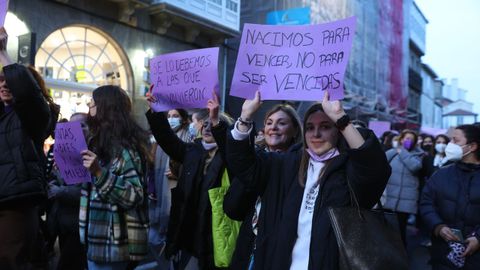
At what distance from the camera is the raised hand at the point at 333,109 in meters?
2.09

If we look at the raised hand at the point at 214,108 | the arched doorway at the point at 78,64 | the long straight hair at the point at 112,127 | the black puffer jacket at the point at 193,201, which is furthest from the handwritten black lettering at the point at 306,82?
the arched doorway at the point at 78,64

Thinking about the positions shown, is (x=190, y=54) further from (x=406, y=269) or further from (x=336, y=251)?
(x=406, y=269)

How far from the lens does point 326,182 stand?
2.09m

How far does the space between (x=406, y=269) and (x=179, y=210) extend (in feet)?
6.00

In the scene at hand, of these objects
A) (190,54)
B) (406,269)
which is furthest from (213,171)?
(406,269)

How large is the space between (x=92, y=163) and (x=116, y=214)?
15.3 inches

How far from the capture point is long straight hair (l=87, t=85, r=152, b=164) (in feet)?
9.53

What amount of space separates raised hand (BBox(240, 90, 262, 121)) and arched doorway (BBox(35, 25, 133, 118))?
8.95 m

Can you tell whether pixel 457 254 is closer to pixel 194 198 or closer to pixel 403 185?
pixel 194 198

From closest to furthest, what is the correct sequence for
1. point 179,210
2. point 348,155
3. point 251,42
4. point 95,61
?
1. point 348,155
2. point 251,42
3. point 179,210
4. point 95,61

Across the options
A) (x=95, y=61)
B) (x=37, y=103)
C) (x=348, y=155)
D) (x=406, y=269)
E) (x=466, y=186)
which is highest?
(x=95, y=61)

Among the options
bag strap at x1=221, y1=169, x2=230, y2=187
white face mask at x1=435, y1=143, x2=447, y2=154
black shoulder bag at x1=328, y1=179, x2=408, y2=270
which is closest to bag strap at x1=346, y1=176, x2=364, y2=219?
black shoulder bag at x1=328, y1=179, x2=408, y2=270

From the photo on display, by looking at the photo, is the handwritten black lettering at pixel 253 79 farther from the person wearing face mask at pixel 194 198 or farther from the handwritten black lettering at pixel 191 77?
the handwritten black lettering at pixel 191 77

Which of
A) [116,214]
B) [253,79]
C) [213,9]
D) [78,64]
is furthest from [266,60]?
[213,9]
